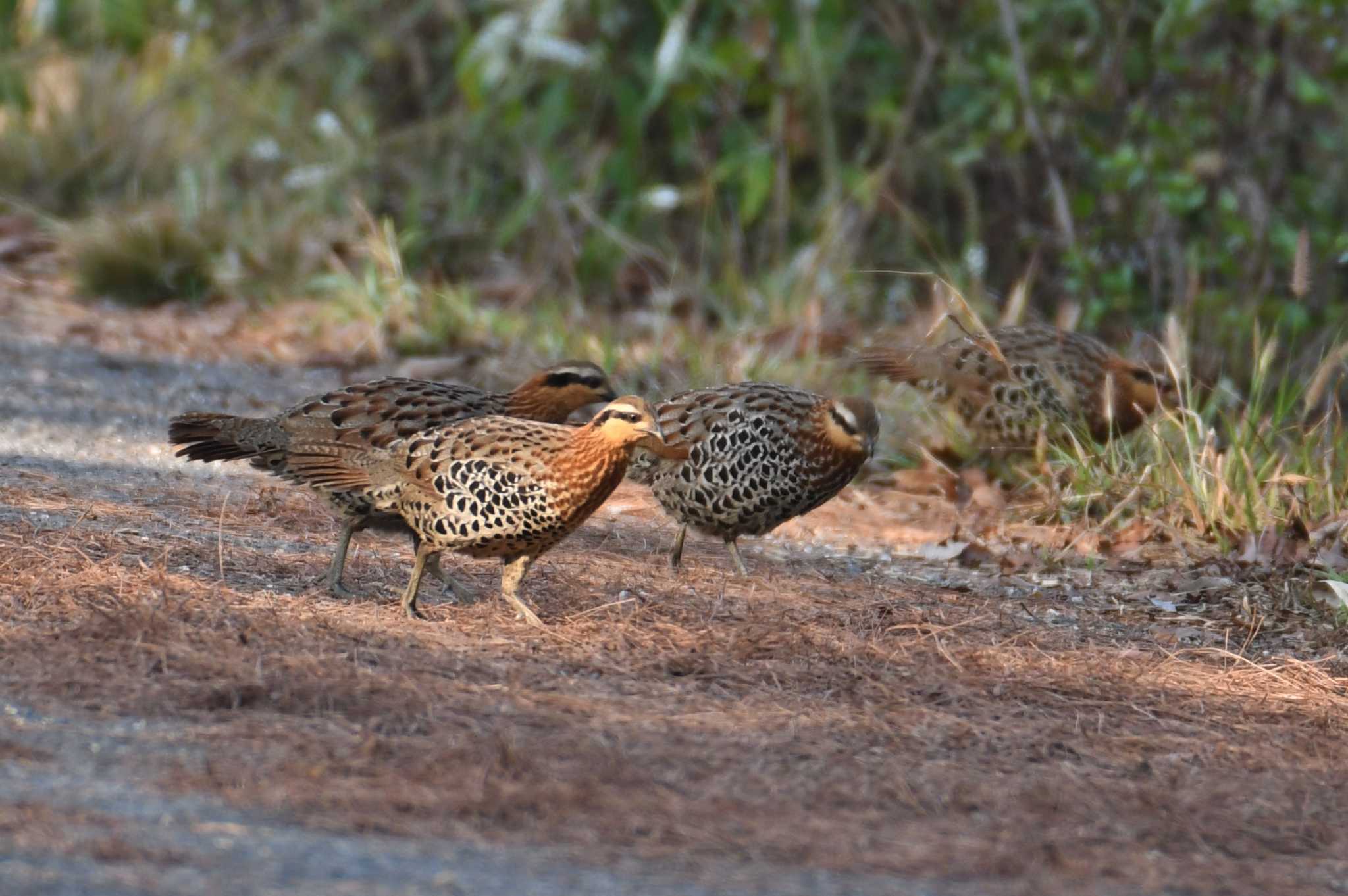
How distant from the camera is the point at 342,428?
5.70m

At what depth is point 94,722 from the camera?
394cm

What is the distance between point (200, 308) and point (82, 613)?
661 centimetres

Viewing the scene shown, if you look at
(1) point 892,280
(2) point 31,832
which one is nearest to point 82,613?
(2) point 31,832

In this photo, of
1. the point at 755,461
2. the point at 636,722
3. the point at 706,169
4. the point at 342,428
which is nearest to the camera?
the point at 636,722

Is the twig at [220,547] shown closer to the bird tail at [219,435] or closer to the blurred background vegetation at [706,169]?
the bird tail at [219,435]

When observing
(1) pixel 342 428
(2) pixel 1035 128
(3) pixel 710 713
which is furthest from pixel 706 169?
(3) pixel 710 713

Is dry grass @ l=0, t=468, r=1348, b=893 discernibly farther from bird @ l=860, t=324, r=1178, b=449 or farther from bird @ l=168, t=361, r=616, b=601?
bird @ l=860, t=324, r=1178, b=449

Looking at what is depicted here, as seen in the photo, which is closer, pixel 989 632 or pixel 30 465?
pixel 989 632

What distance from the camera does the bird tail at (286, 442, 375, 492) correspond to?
543 centimetres

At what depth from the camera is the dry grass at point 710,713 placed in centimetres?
357

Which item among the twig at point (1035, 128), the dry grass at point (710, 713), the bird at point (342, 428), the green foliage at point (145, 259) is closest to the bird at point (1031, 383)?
the dry grass at point (710, 713)

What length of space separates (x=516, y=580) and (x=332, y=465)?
0.72 metres

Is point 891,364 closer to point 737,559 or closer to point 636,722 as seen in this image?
point 737,559

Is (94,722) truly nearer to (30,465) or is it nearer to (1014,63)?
(30,465)
